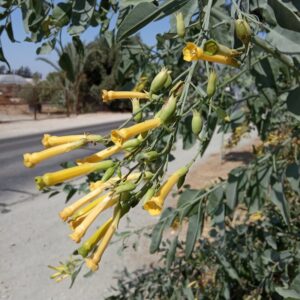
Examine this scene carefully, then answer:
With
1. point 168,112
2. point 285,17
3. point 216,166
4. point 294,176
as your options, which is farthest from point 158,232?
point 216,166

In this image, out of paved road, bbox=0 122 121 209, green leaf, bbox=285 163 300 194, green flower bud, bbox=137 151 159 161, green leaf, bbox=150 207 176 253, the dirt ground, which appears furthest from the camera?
the dirt ground

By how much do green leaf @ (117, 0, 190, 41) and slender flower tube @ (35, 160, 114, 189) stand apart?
0.67 ft

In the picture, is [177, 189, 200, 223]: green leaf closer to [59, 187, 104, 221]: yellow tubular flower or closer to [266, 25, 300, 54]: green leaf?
[59, 187, 104, 221]: yellow tubular flower

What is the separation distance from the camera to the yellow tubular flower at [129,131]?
67cm

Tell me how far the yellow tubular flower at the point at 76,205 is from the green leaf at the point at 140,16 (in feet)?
0.85

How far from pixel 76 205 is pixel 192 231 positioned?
2.46ft

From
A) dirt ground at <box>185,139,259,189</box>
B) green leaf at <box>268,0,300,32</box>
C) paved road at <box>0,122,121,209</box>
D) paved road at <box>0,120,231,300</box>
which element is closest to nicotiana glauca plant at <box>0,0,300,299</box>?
green leaf at <box>268,0,300,32</box>

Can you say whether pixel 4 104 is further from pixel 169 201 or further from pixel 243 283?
pixel 243 283

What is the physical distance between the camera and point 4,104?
2680cm

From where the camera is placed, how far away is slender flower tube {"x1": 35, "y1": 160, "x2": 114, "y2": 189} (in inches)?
25.7

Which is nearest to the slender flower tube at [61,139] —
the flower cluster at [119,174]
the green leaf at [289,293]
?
the flower cluster at [119,174]

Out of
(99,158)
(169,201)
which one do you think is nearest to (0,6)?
(99,158)

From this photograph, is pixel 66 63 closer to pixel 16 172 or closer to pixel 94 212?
pixel 94 212

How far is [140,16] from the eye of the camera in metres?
0.65
